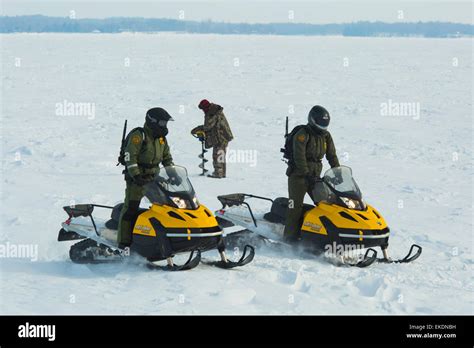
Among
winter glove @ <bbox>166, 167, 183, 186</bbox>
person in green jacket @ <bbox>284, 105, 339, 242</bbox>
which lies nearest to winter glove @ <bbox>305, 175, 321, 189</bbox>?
person in green jacket @ <bbox>284, 105, 339, 242</bbox>

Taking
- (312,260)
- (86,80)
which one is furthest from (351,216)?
(86,80)

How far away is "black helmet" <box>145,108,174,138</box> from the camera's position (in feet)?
25.6

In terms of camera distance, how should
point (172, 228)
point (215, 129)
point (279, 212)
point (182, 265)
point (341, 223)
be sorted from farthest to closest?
point (215, 129) < point (279, 212) < point (341, 223) < point (182, 265) < point (172, 228)

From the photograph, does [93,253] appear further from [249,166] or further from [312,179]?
[249,166]

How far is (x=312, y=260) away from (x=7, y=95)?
2196 centimetres

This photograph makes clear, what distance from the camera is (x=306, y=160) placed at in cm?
866

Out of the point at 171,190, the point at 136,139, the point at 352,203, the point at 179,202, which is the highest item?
the point at 136,139

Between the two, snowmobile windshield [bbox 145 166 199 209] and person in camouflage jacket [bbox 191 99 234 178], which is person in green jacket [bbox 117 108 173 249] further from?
person in camouflage jacket [bbox 191 99 234 178]

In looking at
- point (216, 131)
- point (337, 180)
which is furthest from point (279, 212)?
point (216, 131)

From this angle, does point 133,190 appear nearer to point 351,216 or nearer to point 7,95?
point 351,216

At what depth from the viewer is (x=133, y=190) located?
793cm

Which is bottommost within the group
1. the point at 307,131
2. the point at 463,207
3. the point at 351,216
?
the point at 463,207

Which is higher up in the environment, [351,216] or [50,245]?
[351,216]

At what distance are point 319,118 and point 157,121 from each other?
6.71 feet
